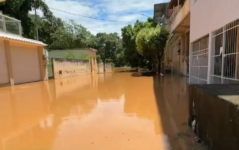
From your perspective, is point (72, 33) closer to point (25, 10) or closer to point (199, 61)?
point (25, 10)

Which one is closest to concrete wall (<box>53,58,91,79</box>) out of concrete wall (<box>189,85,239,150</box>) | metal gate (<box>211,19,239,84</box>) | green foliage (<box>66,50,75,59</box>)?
green foliage (<box>66,50,75,59</box>)

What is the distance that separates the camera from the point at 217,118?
247cm

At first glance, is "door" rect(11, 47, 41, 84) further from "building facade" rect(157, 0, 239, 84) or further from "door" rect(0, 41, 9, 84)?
"building facade" rect(157, 0, 239, 84)

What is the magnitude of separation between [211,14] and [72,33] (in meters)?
30.6

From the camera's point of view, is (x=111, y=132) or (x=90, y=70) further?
(x=90, y=70)

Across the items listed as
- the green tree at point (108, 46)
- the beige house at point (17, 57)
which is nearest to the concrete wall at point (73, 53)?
the beige house at point (17, 57)

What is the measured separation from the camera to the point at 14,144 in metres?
3.31

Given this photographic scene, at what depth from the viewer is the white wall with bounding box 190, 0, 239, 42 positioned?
4.87 m

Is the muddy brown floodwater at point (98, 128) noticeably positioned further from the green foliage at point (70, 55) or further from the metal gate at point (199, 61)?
the green foliage at point (70, 55)

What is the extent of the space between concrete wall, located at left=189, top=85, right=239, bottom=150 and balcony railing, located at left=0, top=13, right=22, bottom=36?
13.9 meters

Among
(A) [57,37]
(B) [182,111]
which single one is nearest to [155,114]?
(B) [182,111]

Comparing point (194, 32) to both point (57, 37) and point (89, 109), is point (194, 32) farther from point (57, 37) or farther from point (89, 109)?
point (57, 37)

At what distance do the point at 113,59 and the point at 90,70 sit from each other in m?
22.8

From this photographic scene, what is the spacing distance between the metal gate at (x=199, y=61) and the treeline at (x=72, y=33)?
901cm
